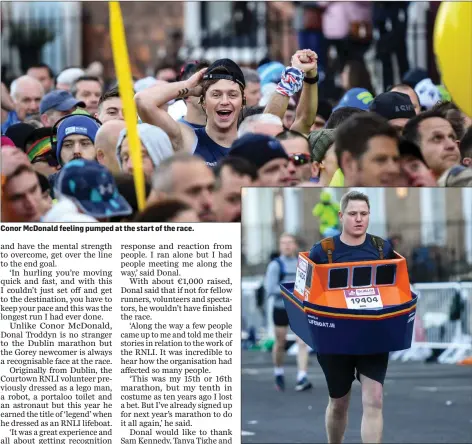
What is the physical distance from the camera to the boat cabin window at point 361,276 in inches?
254

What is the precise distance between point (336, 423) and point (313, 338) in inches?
18.3

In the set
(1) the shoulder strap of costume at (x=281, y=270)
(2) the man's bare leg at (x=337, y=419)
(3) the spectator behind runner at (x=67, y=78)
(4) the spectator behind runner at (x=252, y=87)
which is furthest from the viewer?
(1) the shoulder strap of costume at (x=281, y=270)

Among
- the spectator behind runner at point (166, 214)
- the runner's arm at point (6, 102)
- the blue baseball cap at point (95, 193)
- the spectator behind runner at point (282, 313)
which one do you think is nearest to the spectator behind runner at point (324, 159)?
the spectator behind runner at point (166, 214)

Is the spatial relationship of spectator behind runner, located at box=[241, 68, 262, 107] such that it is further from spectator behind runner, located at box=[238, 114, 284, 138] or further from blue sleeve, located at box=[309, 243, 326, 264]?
blue sleeve, located at box=[309, 243, 326, 264]

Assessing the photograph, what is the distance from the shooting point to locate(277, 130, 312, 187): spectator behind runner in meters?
6.40

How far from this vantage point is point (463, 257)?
12.6 metres

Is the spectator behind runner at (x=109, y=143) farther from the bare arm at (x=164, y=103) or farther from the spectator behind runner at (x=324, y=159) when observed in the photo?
the spectator behind runner at (x=324, y=159)

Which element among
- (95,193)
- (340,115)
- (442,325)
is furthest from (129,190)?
(442,325)

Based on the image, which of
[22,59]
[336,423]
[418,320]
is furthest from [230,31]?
[336,423]

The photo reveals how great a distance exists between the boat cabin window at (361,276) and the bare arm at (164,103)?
91cm

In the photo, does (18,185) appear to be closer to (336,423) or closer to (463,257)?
(336,423)

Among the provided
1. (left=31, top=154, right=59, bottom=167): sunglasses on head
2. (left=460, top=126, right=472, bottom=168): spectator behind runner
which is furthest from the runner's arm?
(left=460, top=126, right=472, bottom=168): spectator behind runner

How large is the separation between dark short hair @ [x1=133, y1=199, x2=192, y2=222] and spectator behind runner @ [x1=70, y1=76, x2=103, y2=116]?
2.63m

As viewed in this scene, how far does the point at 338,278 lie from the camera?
6445 mm
